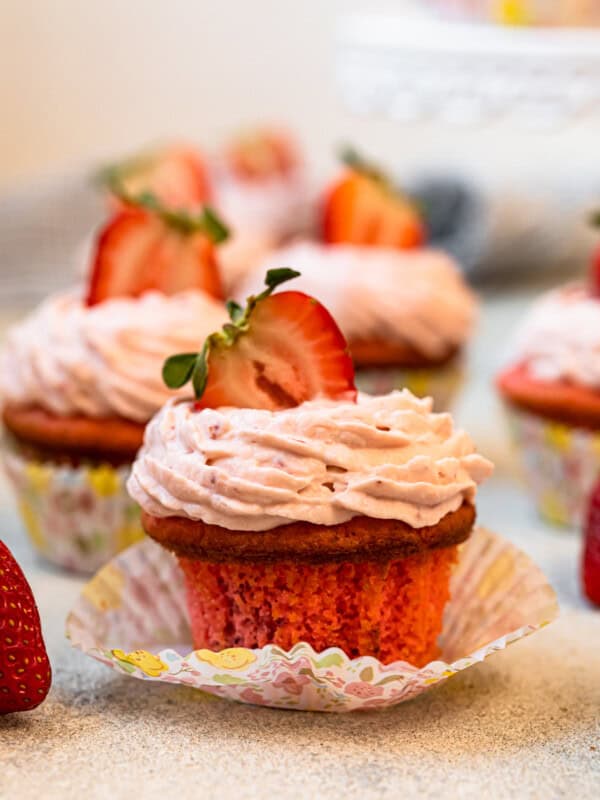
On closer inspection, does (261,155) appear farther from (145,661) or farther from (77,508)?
(145,661)

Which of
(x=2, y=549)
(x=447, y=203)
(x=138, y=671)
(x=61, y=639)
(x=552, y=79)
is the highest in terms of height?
(x=552, y=79)

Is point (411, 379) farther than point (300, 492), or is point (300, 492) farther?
point (411, 379)

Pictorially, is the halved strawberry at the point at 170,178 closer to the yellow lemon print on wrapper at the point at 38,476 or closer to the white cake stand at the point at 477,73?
the white cake stand at the point at 477,73

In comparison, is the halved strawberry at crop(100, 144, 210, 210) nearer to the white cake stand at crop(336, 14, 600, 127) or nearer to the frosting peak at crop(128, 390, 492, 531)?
the white cake stand at crop(336, 14, 600, 127)

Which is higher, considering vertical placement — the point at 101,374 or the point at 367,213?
the point at 101,374

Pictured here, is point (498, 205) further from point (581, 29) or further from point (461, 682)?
point (461, 682)

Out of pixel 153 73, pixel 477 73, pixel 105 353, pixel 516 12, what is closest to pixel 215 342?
pixel 105 353

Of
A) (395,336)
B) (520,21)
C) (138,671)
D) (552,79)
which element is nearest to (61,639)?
(138,671)
